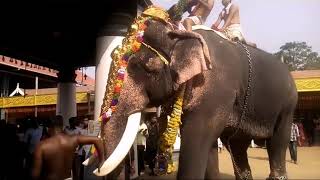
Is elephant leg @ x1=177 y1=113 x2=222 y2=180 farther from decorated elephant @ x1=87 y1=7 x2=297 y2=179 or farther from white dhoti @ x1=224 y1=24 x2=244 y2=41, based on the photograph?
white dhoti @ x1=224 y1=24 x2=244 y2=41

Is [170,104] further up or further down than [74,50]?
further down

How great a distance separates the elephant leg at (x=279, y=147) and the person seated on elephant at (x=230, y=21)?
3.21 ft

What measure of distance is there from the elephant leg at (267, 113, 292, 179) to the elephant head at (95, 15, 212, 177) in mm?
1589

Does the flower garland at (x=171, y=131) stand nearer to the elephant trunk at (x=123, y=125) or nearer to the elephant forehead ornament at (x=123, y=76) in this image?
the elephant forehead ornament at (x=123, y=76)

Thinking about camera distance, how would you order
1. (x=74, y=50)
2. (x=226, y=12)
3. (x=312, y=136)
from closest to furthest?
1. (x=226, y=12)
2. (x=74, y=50)
3. (x=312, y=136)

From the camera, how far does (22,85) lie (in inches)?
917

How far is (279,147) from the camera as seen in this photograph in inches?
183

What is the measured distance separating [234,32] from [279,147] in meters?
1.35

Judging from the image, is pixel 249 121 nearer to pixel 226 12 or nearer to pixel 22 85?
pixel 226 12

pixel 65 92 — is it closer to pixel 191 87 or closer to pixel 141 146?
pixel 141 146

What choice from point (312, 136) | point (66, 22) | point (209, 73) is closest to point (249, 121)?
point (209, 73)

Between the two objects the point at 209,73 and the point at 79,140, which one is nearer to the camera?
the point at 209,73

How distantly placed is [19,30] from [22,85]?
15034mm

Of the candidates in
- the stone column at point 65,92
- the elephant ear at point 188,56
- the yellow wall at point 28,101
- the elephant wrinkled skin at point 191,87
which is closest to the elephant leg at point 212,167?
the elephant wrinkled skin at point 191,87
